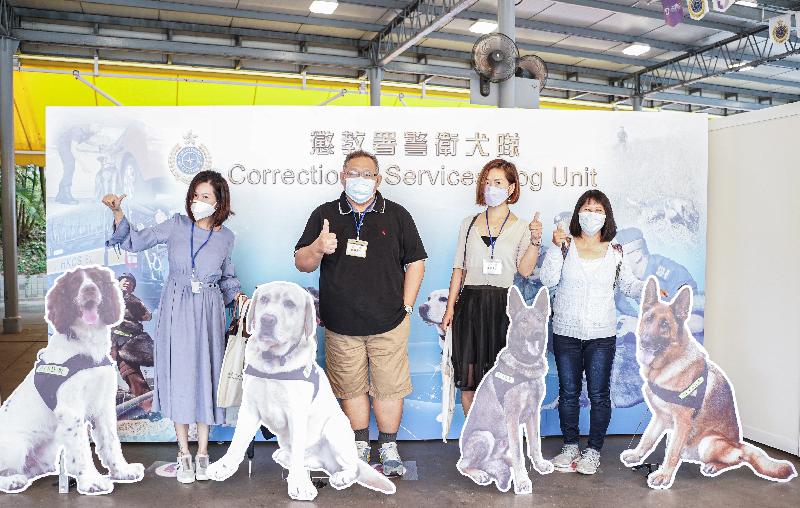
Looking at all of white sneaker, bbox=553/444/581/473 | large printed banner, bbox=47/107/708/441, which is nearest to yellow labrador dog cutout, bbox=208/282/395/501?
large printed banner, bbox=47/107/708/441

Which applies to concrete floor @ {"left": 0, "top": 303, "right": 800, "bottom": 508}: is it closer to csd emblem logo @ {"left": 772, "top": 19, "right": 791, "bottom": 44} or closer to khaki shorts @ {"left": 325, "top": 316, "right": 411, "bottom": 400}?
khaki shorts @ {"left": 325, "top": 316, "right": 411, "bottom": 400}

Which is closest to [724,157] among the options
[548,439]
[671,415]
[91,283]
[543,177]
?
[543,177]

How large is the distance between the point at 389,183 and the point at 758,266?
229cm

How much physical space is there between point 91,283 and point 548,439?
2778mm

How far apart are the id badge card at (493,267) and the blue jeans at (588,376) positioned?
19.2 inches

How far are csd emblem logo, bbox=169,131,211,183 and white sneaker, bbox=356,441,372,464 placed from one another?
1.81 meters

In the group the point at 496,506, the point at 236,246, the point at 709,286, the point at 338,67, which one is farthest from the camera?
the point at 338,67

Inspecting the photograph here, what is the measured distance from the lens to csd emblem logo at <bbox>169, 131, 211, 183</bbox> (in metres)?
3.96

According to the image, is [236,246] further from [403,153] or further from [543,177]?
[543,177]

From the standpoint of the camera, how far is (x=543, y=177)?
13.5 feet

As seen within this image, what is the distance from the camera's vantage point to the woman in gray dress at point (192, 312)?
3322 mm

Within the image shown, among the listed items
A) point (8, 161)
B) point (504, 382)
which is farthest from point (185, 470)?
point (8, 161)

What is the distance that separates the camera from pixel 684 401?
3.38 meters

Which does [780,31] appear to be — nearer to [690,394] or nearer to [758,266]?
[758,266]
